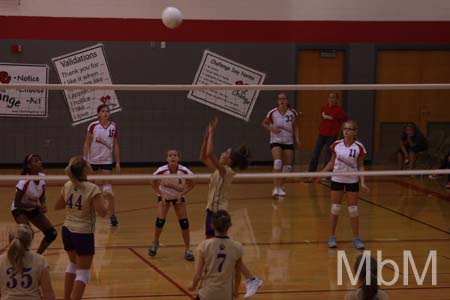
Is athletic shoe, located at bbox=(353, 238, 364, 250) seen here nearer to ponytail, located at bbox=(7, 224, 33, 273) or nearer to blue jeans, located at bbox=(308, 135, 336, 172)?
blue jeans, located at bbox=(308, 135, 336, 172)

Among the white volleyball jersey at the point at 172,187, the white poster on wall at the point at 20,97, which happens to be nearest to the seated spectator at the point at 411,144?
the white poster on wall at the point at 20,97

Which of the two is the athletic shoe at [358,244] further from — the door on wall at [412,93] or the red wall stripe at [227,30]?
the red wall stripe at [227,30]

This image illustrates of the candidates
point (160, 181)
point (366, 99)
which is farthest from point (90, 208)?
point (366, 99)

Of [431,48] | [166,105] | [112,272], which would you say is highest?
[431,48]

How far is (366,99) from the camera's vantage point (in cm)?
1914

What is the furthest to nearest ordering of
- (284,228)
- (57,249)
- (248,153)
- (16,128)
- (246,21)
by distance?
(246,21), (16,128), (284,228), (57,249), (248,153)

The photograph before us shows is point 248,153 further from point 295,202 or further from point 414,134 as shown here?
point 414,134

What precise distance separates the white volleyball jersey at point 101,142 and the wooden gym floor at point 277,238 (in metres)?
1.05

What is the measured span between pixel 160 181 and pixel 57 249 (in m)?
1.78

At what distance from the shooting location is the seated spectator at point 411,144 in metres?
17.4

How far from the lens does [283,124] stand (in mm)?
15289

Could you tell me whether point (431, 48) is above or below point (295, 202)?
above

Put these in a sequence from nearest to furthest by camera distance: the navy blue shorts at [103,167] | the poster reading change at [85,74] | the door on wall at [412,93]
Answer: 1. the navy blue shorts at [103,167]
2. the poster reading change at [85,74]
3. the door on wall at [412,93]

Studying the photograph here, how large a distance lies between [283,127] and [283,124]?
0.17ft
